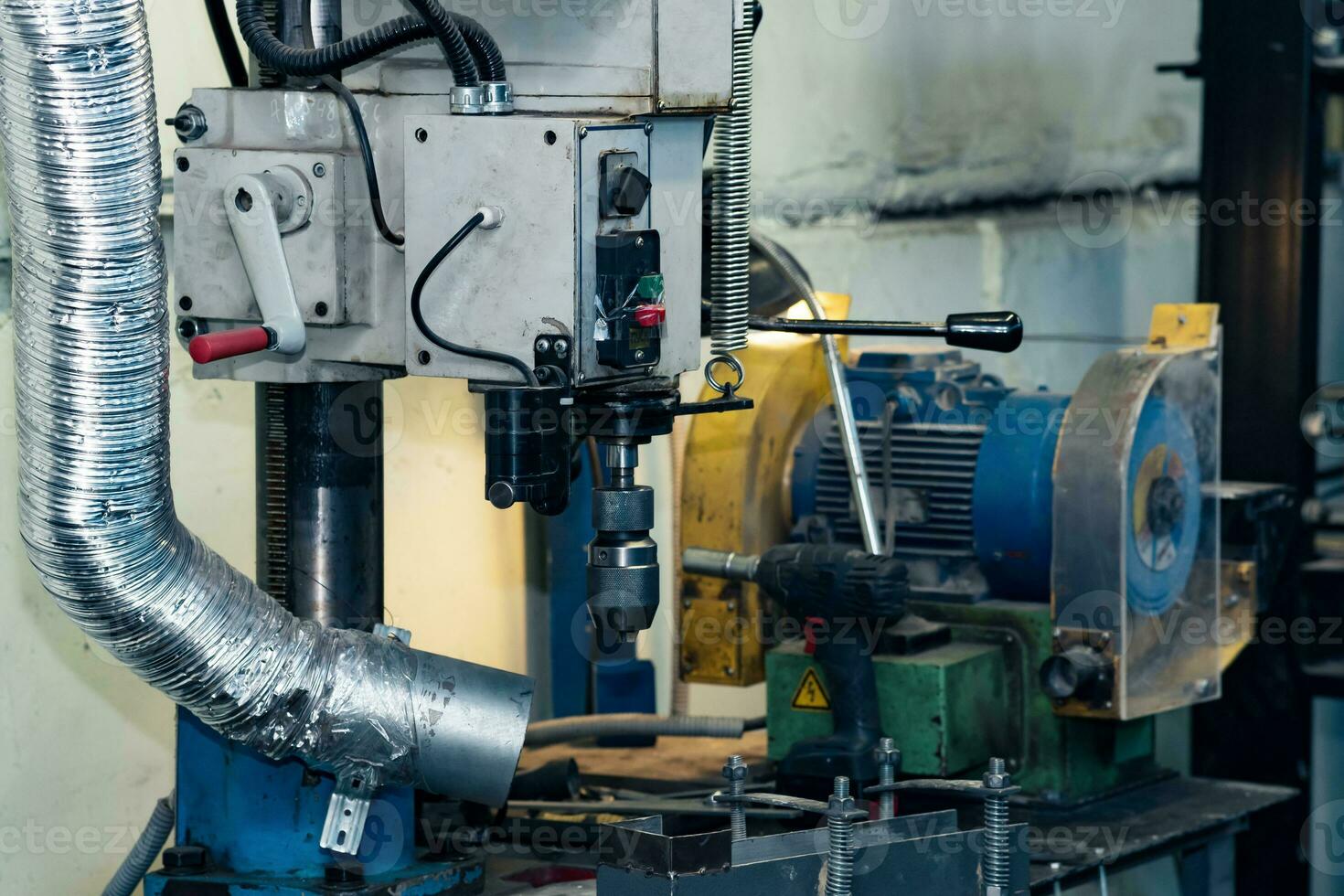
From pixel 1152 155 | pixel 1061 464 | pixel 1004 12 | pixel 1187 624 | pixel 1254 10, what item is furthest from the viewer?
pixel 1152 155

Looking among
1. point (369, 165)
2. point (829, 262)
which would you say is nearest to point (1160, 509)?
point (369, 165)

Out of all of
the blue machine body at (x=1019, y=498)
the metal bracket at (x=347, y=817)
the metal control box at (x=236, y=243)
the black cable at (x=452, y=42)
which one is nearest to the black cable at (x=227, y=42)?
the metal control box at (x=236, y=243)

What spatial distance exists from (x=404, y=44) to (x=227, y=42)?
8.4 inches

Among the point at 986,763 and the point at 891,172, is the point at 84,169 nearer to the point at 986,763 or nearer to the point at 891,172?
the point at 986,763

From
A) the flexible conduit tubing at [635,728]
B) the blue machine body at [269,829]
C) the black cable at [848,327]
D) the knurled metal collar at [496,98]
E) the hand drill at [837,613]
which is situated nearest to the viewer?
the knurled metal collar at [496,98]

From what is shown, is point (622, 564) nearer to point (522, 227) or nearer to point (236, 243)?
point (522, 227)

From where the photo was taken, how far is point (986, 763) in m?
2.05

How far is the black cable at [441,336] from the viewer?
57.7 inches

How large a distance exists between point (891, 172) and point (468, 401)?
1.09 meters

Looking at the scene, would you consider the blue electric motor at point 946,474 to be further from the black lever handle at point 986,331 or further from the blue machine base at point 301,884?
the blue machine base at point 301,884

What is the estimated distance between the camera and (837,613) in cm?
190

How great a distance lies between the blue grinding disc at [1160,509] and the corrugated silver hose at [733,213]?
0.52 metres

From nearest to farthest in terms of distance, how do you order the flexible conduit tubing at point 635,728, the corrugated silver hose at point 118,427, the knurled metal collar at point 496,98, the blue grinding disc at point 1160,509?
the corrugated silver hose at point 118,427, the knurled metal collar at point 496,98, the blue grinding disc at point 1160,509, the flexible conduit tubing at point 635,728

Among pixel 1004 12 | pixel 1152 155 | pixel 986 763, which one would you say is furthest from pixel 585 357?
pixel 1152 155
